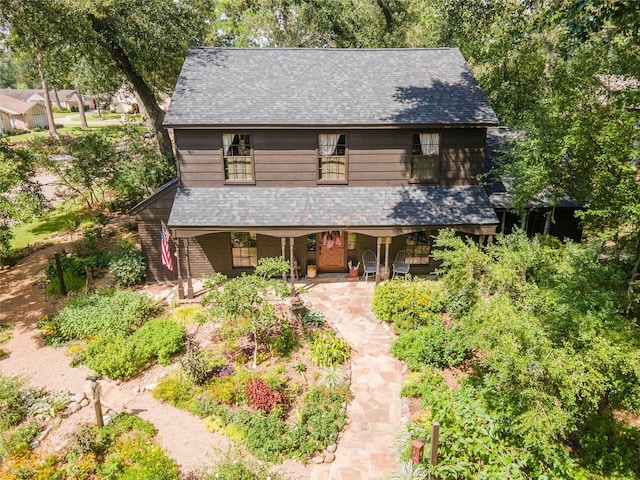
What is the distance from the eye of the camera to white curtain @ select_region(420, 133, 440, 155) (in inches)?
642

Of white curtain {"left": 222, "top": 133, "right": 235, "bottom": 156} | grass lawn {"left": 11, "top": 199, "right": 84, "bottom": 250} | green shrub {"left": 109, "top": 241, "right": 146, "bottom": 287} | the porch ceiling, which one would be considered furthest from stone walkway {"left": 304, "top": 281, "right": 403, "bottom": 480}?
grass lawn {"left": 11, "top": 199, "right": 84, "bottom": 250}

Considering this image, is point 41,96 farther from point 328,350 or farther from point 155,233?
point 328,350

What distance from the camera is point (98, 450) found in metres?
9.19

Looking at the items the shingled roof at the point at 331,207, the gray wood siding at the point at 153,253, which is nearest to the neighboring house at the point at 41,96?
the gray wood siding at the point at 153,253

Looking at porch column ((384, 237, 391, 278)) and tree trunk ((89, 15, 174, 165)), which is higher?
tree trunk ((89, 15, 174, 165))

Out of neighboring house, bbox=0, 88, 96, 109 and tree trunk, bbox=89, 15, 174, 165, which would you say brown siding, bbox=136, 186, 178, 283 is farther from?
neighboring house, bbox=0, 88, 96, 109

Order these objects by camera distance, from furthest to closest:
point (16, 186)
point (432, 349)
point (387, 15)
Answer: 1. point (387, 15)
2. point (16, 186)
3. point (432, 349)

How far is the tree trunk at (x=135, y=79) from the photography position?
66.6 ft

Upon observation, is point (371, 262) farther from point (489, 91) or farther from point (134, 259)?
point (489, 91)

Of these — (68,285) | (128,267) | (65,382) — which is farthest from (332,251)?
(68,285)

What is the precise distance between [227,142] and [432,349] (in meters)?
10.2

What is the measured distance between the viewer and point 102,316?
533 inches

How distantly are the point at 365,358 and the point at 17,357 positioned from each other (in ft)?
33.1

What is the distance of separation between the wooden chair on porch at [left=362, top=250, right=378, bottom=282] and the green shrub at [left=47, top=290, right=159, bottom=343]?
25.6 ft
